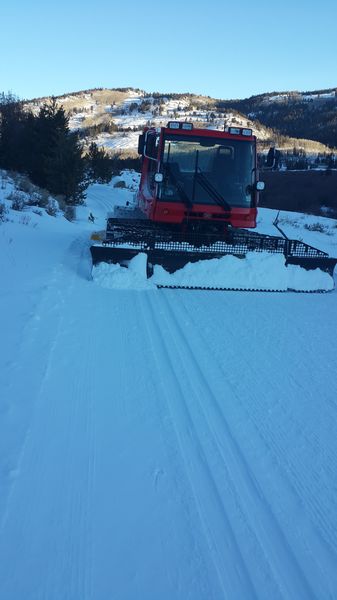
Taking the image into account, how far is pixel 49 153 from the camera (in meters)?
21.4

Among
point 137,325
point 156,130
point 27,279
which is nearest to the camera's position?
point 137,325

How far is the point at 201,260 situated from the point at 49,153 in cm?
1621

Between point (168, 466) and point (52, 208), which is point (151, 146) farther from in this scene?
point (52, 208)

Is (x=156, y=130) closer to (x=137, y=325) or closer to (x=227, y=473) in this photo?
(x=137, y=325)

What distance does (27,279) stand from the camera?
23.6ft

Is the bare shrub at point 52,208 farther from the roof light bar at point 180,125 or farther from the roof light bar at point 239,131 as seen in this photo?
the roof light bar at point 239,131

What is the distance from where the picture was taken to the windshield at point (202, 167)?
28.0 feet

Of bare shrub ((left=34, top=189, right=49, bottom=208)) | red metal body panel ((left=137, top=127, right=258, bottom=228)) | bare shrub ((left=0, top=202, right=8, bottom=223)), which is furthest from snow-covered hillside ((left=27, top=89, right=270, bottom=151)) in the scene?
red metal body panel ((left=137, top=127, right=258, bottom=228))

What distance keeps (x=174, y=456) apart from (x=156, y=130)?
802 cm

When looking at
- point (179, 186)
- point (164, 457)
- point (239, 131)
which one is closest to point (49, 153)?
point (179, 186)

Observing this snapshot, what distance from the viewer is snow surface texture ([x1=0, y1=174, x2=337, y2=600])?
2254mm

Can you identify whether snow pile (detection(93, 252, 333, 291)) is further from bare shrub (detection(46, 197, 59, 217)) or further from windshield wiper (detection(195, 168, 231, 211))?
bare shrub (detection(46, 197, 59, 217))

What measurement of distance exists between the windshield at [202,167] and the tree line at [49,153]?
1174 centimetres

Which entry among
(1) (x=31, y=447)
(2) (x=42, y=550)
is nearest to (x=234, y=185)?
(1) (x=31, y=447)
